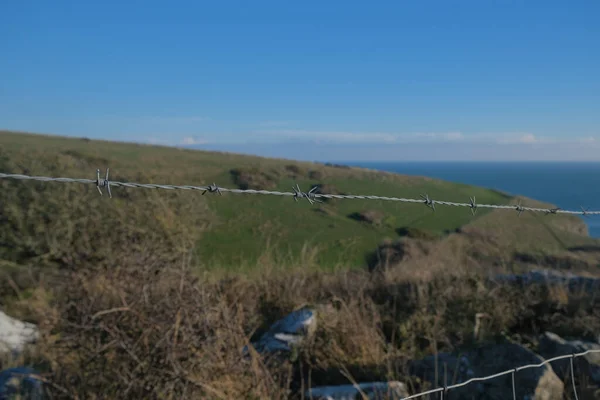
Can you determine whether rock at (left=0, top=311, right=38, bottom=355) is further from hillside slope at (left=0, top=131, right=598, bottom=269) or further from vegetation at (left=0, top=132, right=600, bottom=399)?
hillside slope at (left=0, top=131, right=598, bottom=269)

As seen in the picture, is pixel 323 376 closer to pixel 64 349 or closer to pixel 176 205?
pixel 64 349

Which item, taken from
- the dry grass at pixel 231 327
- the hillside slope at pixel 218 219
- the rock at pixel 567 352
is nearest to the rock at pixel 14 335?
the dry grass at pixel 231 327

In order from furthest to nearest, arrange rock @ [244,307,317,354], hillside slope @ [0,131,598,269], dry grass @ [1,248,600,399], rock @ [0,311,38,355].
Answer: hillside slope @ [0,131,598,269] → rock @ [0,311,38,355] → rock @ [244,307,317,354] → dry grass @ [1,248,600,399]

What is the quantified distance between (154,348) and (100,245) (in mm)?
4498

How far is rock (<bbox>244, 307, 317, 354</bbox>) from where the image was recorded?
14.7 ft

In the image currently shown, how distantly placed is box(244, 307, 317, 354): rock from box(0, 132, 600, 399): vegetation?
14 cm

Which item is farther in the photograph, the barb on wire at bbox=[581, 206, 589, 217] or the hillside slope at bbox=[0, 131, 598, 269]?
the hillside slope at bbox=[0, 131, 598, 269]

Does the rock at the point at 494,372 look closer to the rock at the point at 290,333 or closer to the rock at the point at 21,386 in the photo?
the rock at the point at 290,333

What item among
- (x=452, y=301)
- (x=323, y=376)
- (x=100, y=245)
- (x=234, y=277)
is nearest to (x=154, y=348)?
(x=323, y=376)

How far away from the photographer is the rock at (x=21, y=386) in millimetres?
3332

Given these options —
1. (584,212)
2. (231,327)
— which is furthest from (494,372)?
(231,327)

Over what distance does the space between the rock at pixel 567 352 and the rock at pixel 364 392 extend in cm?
134

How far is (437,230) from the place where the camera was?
32.0 feet

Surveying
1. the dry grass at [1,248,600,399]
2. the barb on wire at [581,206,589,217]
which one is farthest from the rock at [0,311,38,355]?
the barb on wire at [581,206,589,217]
